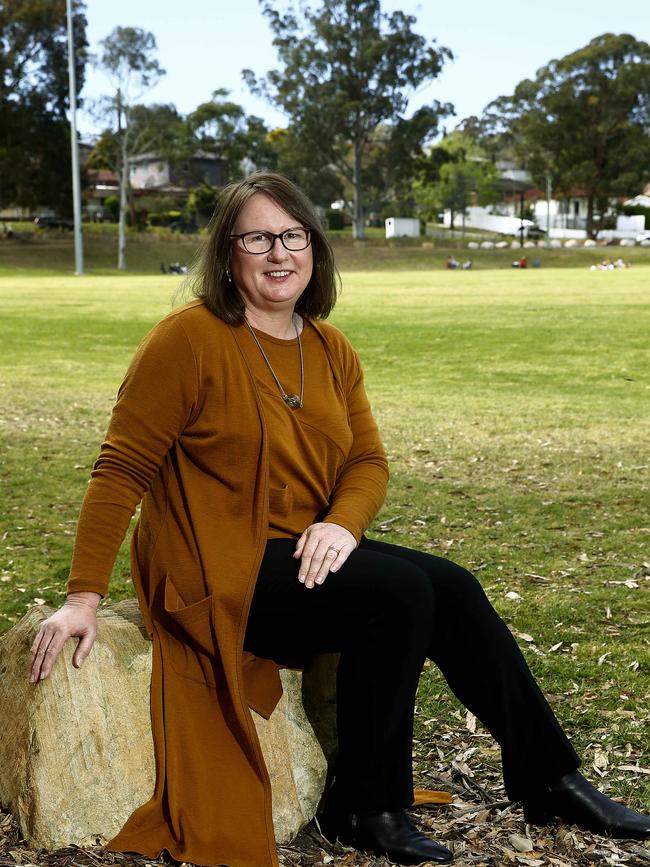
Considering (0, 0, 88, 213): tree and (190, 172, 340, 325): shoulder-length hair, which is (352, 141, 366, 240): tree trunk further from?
(190, 172, 340, 325): shoulder-length hair

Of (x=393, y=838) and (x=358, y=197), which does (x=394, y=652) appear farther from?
(x=358, y=197)

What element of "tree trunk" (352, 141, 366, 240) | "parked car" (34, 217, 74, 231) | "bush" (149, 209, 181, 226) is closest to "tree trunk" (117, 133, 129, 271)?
"parked car" (34, 217, 74, 231)

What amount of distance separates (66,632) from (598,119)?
8021 centimetres

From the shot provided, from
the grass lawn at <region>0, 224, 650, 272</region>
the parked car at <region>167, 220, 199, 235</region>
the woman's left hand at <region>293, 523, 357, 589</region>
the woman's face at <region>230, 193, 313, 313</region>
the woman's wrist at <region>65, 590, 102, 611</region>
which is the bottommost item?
the woman's wrist at <region>65, 590, 102, 611</region>

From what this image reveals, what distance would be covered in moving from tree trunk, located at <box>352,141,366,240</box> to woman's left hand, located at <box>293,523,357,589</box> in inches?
2715

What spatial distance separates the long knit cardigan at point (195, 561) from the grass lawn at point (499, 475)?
0.97 meters

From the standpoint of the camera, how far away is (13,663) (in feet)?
9.73

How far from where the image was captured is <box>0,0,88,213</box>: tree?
6247cm

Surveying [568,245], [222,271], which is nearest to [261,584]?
[222,271]

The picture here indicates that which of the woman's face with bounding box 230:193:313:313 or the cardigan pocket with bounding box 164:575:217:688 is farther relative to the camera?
the woman's face with bounding box 230:193:313:313

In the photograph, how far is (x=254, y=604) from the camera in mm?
2934

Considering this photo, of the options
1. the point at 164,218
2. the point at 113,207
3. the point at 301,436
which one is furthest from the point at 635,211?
the point at 301,436

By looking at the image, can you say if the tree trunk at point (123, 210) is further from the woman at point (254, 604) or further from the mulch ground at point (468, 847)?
the mulch ground at point (468, 847)

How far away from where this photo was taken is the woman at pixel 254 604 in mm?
2879
